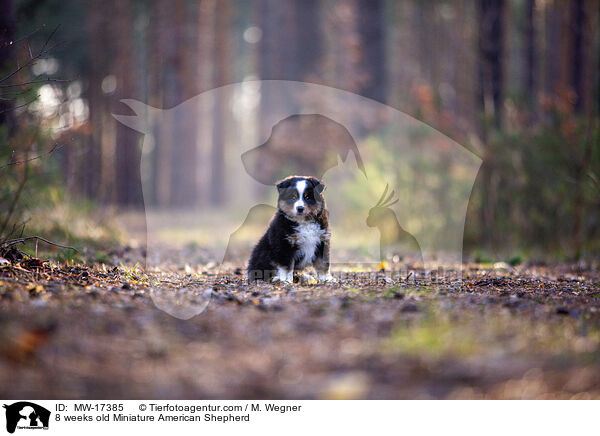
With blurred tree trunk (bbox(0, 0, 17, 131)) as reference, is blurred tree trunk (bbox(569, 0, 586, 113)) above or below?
above

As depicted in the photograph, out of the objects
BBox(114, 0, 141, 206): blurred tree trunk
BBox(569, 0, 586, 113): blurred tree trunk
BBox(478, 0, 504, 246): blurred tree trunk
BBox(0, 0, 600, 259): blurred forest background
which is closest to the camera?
BBox(0, 0, 600, 259): blurred forest background

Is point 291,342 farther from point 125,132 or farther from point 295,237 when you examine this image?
point 125,132

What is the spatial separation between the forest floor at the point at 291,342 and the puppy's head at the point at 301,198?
3.41 feet

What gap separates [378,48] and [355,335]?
651 inches

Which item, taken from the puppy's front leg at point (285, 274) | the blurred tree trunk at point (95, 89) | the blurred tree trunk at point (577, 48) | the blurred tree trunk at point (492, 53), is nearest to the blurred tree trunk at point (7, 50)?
the puppy's front leg at point (285, 274)

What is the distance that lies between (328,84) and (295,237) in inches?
567

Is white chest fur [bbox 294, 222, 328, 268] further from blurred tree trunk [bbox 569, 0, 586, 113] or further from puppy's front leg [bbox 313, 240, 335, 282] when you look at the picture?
blurred tree trunk [bbox 569, 0, 586, 113]

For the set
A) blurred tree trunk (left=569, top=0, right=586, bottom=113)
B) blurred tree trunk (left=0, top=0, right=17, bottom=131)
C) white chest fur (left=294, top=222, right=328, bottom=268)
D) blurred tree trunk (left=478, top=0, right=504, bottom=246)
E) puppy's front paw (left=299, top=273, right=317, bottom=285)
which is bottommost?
puppy's front paw (left=299, top=273, right=317, bottom=285)

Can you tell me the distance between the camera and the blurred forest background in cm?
827

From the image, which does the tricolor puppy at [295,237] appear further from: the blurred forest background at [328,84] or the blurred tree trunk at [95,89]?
the blurred tree trunk at [95,89]

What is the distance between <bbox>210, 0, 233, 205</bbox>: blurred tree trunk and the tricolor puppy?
23.7 meters

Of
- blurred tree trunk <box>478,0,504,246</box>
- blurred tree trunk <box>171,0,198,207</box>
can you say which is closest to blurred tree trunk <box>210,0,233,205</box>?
blurred tree trunk <box>171,0,198,207</box>
